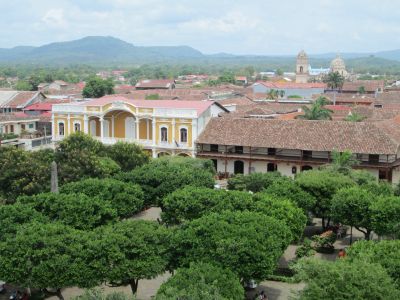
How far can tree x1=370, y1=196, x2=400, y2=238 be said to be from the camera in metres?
26.7

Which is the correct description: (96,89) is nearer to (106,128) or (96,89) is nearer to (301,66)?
(106,128)

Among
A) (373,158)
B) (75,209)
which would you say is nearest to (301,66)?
(373,158)

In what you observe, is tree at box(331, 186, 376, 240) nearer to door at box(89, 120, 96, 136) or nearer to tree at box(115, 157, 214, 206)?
tree at box(115, 157, 214, 206)

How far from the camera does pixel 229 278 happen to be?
19453 mm

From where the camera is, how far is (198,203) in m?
27.5

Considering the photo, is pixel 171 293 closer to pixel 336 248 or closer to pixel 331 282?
pixel 331 282

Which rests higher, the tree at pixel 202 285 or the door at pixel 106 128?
the door at pixel 106 128

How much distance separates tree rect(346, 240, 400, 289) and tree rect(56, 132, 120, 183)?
788 inches

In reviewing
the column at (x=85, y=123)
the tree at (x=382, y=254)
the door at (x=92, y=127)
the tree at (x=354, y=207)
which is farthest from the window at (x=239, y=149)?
the tree at (x=382, y=254)

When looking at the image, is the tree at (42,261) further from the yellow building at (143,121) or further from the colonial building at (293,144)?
the yellow building at (143,121)

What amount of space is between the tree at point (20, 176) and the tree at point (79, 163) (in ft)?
4.92

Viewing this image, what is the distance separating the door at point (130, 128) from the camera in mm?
52594

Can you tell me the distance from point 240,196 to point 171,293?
1096 centimetres

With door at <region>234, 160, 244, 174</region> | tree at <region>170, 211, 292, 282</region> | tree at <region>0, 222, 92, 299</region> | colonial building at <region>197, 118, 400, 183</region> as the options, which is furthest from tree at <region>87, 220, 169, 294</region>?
door at <region>234, 160, 244, 174</region>
